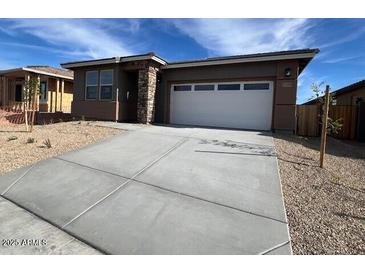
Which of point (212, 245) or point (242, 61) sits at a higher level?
point (242, 61)

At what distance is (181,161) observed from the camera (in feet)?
19.3

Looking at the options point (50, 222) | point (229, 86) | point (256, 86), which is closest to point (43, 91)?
point (229, 86)

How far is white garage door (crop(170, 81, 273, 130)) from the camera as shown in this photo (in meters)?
11.4

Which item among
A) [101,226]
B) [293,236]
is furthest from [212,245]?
[101,226]

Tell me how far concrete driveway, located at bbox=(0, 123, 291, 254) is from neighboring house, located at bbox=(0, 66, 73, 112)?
1499 centimetres

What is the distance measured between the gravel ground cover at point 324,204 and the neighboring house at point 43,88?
18579mm

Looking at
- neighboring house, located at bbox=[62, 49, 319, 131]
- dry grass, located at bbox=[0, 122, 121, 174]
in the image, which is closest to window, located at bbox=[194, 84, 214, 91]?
neighboring house, located at bbox=[62, 49, 319, 131]

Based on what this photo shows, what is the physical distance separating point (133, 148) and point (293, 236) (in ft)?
16.5

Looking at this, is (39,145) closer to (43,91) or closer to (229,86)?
(229,86)

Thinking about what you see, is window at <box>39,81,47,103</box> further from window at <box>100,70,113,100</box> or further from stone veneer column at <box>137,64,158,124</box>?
stone veneer column at <box>137,64,158,124</box>

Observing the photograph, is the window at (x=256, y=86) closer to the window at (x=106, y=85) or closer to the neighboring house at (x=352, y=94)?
the neighboring house at (x=352, y=94)

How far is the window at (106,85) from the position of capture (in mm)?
13383

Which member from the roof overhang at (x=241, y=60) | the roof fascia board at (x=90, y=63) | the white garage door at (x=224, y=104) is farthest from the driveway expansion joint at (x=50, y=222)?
the roof overhang at (x=241, y=60)
